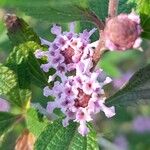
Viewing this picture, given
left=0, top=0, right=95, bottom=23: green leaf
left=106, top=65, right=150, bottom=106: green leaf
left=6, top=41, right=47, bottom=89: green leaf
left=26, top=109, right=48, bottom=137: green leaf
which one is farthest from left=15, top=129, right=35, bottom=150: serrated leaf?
left=0, top=0, right=95, bottom=23: green leaf

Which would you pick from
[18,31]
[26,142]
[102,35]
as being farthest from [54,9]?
→ [26,142]

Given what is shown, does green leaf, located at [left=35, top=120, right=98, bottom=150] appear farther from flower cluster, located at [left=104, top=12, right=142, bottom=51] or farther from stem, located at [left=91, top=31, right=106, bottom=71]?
flower cluster, located at [left=104, top=12, right=142, bottom=51]

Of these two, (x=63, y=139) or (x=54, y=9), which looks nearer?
(x=54, y=9)

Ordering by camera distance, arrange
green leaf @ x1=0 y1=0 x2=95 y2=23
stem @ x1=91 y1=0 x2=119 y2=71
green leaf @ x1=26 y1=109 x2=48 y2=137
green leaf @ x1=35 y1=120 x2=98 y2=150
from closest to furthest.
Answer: green leaf @ x1=0 y1=0 x2=95 y2=23 < stem @ x1=91 y1=0 x2=119 y2=71 < green leaf @ x1=35 y1=120 x2=98 y2=150 < green leaf @ x1=26 y1=109 x2=48 y2=137

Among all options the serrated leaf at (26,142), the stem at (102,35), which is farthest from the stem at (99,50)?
the serrated leaf at (26,142)

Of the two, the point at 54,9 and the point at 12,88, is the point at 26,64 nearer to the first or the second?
the point at 12,88

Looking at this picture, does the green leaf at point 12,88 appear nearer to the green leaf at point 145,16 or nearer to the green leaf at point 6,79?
the green leaf at point 6,79
